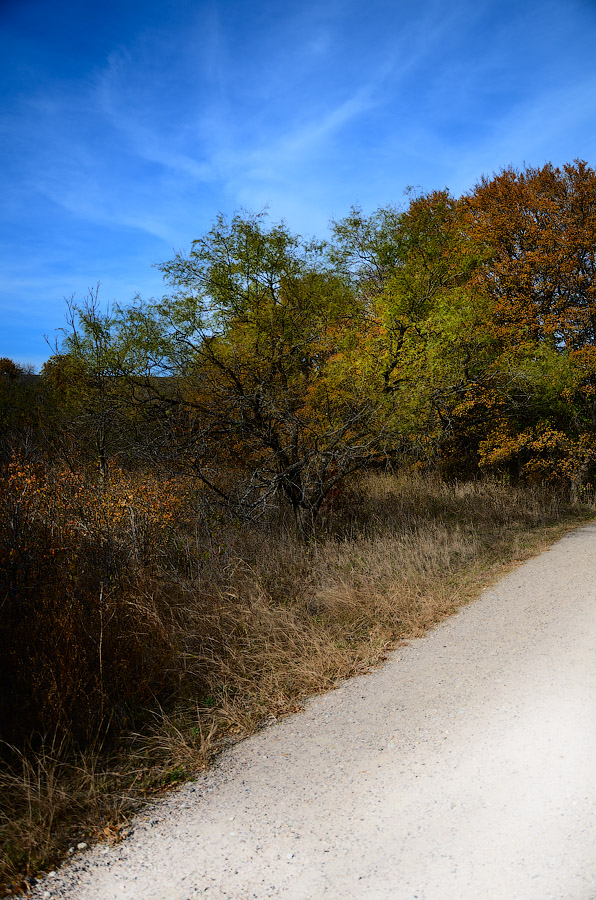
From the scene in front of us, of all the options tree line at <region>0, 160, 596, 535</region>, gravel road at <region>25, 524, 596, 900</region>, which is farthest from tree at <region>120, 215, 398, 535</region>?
gravel road at <region>25, 524, 596, 900</region>

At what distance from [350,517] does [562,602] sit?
496 centimetres

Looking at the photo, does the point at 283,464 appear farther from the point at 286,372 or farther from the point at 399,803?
the point at 399,803

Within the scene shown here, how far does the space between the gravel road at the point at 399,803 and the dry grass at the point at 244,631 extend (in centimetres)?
26

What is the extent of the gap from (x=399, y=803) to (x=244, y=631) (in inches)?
108

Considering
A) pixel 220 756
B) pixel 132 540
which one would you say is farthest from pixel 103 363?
pixel 220 756

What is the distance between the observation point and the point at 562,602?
684 centimetres

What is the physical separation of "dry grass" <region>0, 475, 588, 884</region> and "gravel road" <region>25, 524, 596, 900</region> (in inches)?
10.2

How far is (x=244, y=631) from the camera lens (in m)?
5.87

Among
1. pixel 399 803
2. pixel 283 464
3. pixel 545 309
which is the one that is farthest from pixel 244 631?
pixel 545 309

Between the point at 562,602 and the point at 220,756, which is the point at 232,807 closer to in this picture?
the point at 220,756

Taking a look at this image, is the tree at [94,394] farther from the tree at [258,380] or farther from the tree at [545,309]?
the tree at [545,309]

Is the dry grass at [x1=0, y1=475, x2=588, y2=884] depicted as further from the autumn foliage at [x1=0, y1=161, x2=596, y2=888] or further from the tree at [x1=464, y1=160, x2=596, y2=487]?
the tree at [x1=464, y1=160, x2=596, y2=487]

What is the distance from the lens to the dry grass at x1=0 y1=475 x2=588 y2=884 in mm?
3574

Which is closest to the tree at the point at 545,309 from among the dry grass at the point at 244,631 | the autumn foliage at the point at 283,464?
the autumn foliage at the point at 283,464
